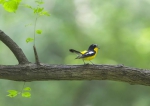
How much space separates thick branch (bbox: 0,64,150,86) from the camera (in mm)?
1301

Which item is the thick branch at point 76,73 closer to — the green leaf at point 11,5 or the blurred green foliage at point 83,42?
the green leaf at point 11,5

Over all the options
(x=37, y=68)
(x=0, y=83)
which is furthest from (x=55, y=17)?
(x=37, y=68)

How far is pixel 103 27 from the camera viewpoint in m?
2.36

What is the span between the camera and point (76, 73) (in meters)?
1.30

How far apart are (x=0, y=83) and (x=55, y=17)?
617mm

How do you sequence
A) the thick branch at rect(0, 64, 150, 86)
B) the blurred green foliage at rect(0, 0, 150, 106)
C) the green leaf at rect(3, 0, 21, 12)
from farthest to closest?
the blurred green foliage at rect(0, 0, 150, 106)
the thick branch at rect(0, 64, 150, 86)
the green leaf at rect(3, 0, 21, 12)

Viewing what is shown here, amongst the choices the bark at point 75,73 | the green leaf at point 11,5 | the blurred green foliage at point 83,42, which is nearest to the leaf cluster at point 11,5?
the green leaf at point 11,5

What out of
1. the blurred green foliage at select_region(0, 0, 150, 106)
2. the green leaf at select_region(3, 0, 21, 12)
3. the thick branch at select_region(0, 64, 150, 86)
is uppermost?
the blurred green foliage at select_region(0, 0, 150, 106)

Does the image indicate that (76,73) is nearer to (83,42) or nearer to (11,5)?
(11,5)

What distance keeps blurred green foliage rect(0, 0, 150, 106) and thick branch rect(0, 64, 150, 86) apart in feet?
3.08

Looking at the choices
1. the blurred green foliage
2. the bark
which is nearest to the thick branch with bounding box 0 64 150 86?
the bark

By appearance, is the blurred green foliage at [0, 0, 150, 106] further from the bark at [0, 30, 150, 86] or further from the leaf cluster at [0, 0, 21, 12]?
the leaf cluster at [0, 0, 21, 12]

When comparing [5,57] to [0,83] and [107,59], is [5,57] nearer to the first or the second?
[0,83]

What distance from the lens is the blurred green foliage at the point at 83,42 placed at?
7.49 feet
